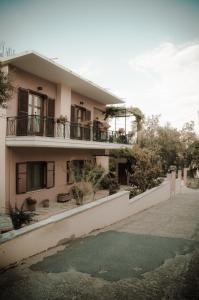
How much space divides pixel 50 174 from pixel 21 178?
7.57 ft

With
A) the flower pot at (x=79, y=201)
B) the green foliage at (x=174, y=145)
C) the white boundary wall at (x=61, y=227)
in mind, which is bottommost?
the flower pot at (x=79, y=201)

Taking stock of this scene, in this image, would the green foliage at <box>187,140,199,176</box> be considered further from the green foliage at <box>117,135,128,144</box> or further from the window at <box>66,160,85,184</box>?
the window at <box>66,160,85,184</box>

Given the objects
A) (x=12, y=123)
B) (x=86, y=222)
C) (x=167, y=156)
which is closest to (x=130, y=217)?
(x=86, y=222)

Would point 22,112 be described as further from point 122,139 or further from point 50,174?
point 122,139

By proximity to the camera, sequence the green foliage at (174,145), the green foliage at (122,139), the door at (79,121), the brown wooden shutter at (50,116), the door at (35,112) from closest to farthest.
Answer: the door at (35,112) < the brown wooden shutter at (50,116) < the door at (79,121) < the green foliage at (122,139) < the green foliage at (174,145)

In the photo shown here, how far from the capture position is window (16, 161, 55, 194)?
468 inches

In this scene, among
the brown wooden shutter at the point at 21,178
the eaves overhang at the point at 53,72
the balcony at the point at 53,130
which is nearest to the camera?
the eaves overhang at the point at 53,72

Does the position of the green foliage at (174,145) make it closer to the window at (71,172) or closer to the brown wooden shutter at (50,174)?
the window at (71,172)

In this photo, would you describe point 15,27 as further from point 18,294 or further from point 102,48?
point 18,294

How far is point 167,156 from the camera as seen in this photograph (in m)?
30.1

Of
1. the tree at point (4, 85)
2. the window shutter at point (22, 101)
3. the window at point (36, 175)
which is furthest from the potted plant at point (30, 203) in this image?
the tree at point (4, 85)

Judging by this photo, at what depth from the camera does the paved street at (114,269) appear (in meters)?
4.39

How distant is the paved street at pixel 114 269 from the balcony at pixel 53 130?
580 centimetres

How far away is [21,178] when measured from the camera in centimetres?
1193
